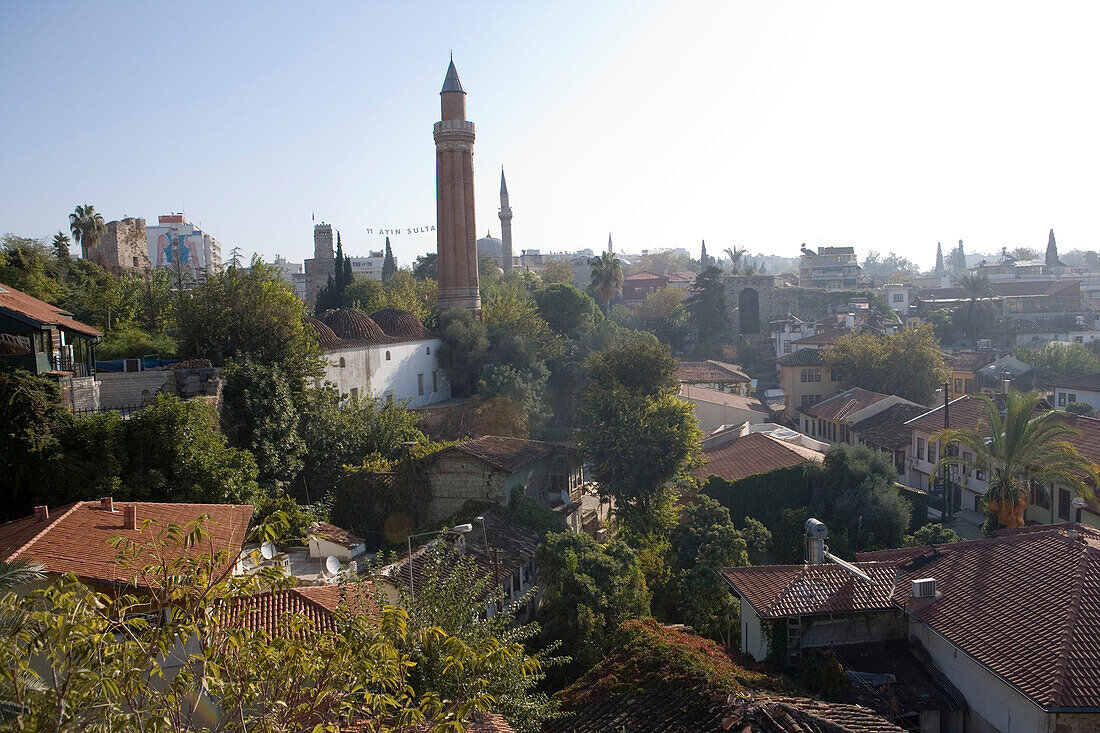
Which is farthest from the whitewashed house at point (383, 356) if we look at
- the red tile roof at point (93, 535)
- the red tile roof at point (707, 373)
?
the red tile roof at point (93, 535)

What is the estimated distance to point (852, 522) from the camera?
66.6 ft

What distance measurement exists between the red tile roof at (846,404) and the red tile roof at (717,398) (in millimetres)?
2302

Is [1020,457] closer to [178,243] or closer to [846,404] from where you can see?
[846,404]

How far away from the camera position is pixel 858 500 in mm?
20359

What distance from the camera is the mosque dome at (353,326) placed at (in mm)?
27859

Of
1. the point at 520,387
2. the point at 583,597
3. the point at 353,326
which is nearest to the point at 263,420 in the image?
the point at 353,326

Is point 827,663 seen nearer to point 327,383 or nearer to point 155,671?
point 155,671

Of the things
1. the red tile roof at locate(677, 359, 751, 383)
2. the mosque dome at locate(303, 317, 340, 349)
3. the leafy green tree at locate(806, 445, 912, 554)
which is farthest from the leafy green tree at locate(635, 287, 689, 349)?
the leafy green tree at locate(806, 445, 912, 554)

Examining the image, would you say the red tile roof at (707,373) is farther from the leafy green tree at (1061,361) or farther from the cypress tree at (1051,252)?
the cypress tree at (1051,252)

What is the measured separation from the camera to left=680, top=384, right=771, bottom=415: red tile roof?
32844 mm

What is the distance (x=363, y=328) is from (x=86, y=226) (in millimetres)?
18220

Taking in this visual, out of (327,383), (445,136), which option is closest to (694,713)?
(327,383)

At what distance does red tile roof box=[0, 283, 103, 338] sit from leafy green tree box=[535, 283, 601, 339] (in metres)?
25.3

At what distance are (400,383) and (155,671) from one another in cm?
2496
